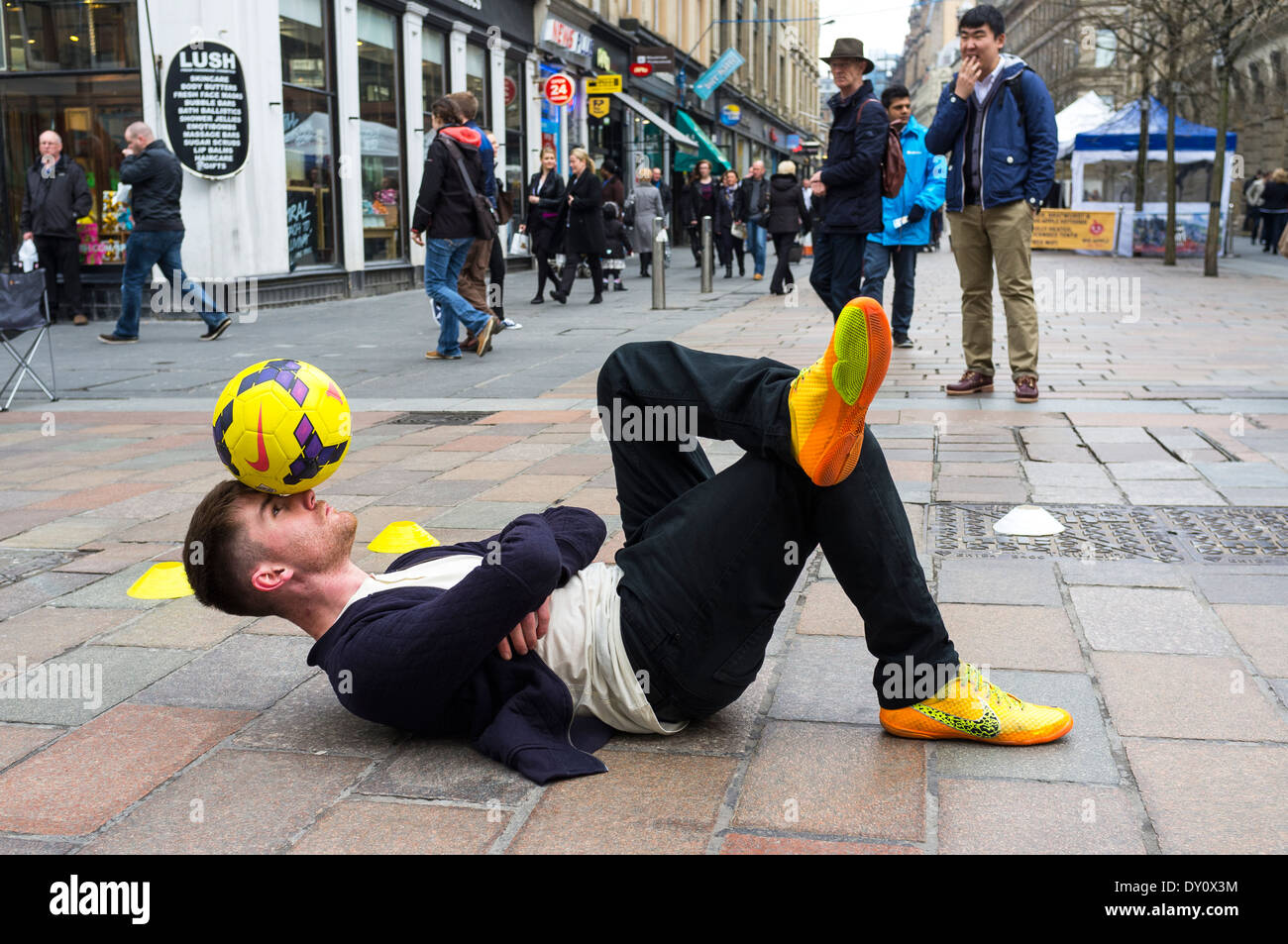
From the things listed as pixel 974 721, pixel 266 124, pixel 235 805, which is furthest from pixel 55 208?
pixel 974 721

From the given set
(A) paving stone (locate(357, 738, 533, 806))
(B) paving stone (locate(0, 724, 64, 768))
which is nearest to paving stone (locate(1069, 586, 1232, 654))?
(A) paving stone (locate(357, 738, 533, 806))

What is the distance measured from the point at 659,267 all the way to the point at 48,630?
11054mm

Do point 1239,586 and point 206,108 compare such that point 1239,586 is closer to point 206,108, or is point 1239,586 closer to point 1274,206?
point 206,108

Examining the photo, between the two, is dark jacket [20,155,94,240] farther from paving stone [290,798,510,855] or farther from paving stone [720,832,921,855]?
paving stone [720,832,921,855]

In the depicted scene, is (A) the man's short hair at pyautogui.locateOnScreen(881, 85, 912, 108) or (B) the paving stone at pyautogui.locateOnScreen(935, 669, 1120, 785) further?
(A) the man's short hair at pyautogui.locateOnScreen(881, 85, 912, 108)

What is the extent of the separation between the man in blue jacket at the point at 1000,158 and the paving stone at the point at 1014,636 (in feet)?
12.6

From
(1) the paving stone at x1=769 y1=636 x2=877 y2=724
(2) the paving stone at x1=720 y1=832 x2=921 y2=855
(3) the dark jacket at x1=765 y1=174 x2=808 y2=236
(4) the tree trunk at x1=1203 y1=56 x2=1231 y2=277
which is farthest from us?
(4) the tree trunk at x1=1203 y1=56 x2=1231 y2=277

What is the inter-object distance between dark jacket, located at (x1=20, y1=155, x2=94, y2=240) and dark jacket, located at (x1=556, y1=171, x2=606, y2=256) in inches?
205

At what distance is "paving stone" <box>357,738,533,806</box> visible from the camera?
7.76ft

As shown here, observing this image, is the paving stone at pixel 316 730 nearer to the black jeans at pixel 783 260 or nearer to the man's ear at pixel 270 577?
the man's ear at pixel 270 577

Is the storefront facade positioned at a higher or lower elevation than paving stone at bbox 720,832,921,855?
higher
